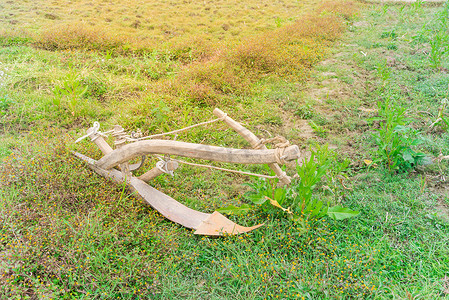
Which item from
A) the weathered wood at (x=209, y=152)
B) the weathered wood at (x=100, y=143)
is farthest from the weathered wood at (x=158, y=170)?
the weathered wood at (x=100, y=143)

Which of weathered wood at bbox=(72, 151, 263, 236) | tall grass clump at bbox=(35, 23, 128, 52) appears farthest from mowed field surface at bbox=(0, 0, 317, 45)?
weathered wood at bbox=(72, 151, 263, 236)

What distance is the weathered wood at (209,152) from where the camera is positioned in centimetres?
238

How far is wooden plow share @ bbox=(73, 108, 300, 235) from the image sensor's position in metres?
2.43

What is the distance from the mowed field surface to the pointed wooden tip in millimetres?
5793

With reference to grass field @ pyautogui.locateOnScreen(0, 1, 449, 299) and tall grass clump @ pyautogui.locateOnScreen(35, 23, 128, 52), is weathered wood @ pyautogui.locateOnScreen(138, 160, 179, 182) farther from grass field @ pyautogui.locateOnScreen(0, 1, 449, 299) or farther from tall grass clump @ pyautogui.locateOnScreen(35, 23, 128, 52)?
tall grass clump @ pyautogui.locateOnScreen(35, 23, 128, 52)

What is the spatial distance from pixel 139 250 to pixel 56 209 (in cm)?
93

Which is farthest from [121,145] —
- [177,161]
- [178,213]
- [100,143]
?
[178,213]

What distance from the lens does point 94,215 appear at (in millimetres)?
2801

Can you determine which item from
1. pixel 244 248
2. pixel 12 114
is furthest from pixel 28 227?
pixel 12 114

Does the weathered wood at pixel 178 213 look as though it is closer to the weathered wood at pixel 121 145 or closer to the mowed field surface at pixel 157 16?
the weathered wood at pixel 121 145

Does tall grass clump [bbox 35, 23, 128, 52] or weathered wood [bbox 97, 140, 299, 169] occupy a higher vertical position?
tall grass clump [bbox 35, 23, 128, 52]

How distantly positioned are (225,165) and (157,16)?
759cm

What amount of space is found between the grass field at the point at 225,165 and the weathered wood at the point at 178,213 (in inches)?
3.7

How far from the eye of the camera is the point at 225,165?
378 centimetres
